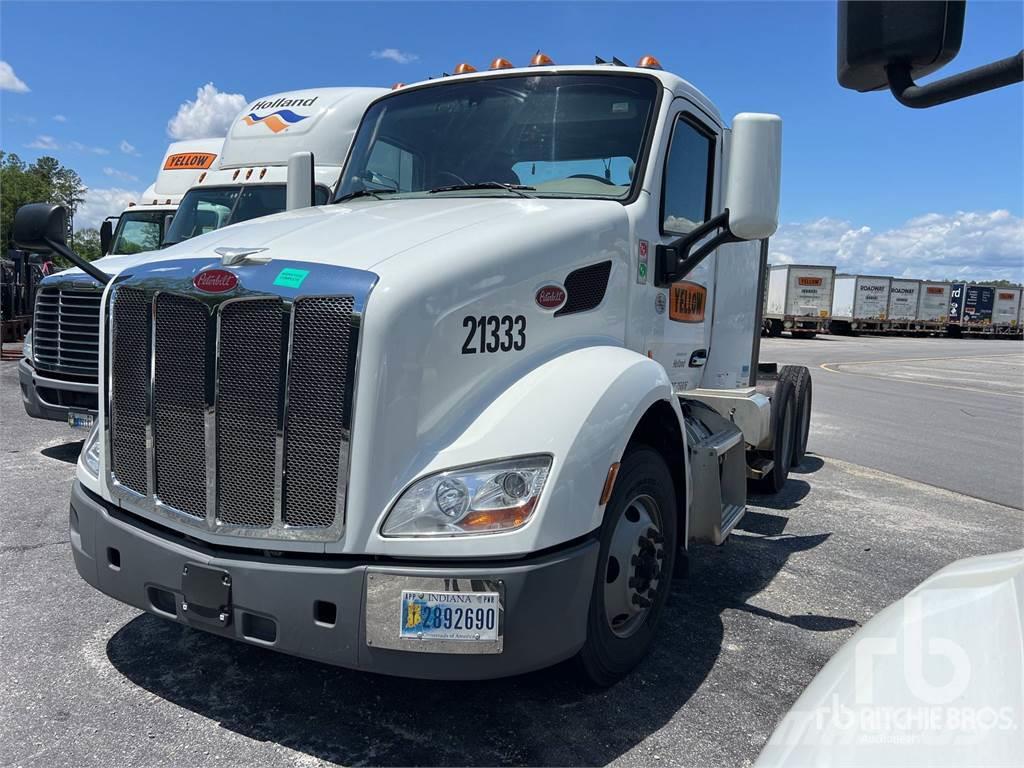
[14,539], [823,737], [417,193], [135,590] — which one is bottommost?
[14,539]

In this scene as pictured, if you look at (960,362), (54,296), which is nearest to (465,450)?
(54,296)

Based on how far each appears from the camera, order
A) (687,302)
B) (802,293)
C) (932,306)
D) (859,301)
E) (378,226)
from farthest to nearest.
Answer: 1. (932,306)
2. (859,301)
3. (802,293)
4. (687,302)
5. (378,226)

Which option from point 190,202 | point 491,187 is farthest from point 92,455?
point 190,202

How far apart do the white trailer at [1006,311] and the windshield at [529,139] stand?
56082 mm

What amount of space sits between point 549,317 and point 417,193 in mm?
1302

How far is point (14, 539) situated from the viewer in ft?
16.6

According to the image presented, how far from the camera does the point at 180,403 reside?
9.98 ft

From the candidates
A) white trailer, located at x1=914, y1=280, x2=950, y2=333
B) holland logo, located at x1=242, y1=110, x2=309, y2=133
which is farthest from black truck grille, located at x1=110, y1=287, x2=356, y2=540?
white trailer, located at x1=914, y1=280, x2=950, y2=333

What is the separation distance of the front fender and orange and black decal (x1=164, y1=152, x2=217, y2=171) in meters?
9.60

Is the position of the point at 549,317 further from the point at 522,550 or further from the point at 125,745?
the point at 125,745

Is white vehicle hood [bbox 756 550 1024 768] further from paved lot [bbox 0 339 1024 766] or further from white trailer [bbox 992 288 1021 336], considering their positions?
white trailer [bbox 992 288 1021 336]

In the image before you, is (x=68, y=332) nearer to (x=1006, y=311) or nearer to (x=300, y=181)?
(x=300, y=181)

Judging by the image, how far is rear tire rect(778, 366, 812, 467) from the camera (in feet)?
25.6

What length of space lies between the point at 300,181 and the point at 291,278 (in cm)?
261
